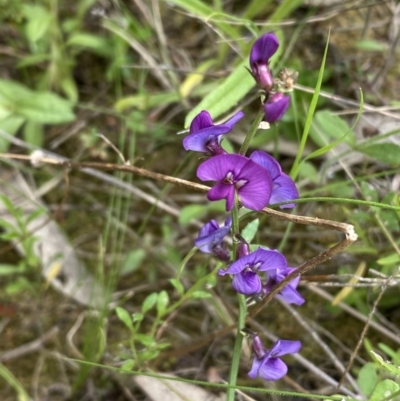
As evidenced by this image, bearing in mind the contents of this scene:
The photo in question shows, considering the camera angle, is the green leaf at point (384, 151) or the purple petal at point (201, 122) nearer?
the purple petal at point (201, 122)

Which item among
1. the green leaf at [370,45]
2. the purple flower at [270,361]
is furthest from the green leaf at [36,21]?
the purple flower at [270,361]

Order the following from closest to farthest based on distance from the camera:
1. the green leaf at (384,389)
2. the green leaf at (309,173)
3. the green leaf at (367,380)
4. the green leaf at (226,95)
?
the green leaf at (384,389)
the green leaf at (367,380)
the green leaf at (226,95)
the green leaf at (309,173)

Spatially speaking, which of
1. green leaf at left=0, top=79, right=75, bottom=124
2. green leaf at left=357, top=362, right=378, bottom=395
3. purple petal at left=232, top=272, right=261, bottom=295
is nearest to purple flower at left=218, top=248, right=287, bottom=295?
purple petal at left=232, top=272, right=261, bottom=295

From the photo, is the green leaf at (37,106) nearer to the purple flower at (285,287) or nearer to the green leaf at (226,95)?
the green leaf at (226,95)

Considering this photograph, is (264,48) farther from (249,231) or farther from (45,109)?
(45,109)

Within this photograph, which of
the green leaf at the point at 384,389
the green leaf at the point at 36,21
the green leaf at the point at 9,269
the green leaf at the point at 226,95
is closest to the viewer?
the green leaf at the point at 384,389
